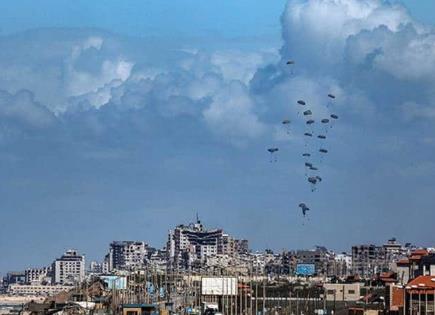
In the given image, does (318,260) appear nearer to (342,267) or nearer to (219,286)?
(342,267)

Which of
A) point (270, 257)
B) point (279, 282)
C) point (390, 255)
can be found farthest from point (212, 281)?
point (270, 257)

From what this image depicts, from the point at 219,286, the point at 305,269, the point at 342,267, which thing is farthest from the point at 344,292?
the point at 342,267

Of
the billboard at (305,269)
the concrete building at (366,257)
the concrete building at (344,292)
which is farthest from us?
the concrete building at (366,257)

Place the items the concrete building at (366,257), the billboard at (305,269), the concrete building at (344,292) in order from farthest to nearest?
the concrete building at (366,257), the billboard at (305,269), the concrete building at (344,292)

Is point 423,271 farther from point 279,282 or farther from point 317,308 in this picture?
point 279,282

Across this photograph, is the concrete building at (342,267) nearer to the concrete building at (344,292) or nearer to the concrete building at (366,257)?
the concrete building at (366,257)

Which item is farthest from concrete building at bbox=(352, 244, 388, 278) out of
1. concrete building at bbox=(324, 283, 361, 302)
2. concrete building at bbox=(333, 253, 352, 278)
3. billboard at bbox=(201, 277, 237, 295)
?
billboard at bbox=(201, 277, 237, 295)

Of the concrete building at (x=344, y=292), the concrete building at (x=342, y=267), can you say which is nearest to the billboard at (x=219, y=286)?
the concrete building at (x=344, y=292)

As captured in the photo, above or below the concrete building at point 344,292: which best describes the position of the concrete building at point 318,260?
above

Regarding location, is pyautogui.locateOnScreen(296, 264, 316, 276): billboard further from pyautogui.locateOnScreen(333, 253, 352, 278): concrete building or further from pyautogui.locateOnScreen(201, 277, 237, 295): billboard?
pyautogui.locateOnScreen(201, 277, 237, 295): billboard
